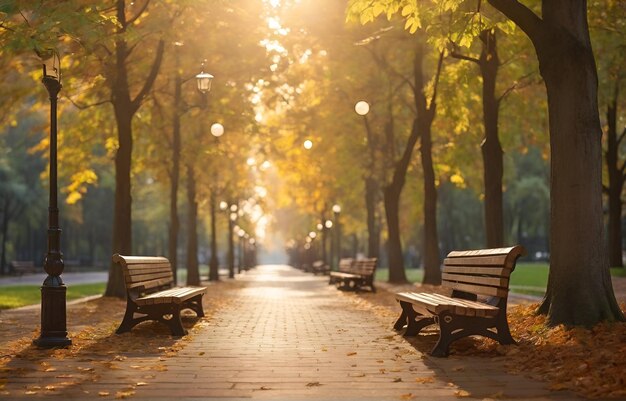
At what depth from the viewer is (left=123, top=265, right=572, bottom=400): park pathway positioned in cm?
705

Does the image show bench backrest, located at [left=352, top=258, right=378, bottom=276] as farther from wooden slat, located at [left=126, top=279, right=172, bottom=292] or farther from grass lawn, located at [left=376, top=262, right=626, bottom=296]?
wooden slat, located at [left=126, top=279, right=172, bottom=292]

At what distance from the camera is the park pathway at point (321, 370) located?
7.05 meters

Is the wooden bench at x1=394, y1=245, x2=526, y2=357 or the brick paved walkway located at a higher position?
the wooden bench at x1=394, y1=245, x2=526, y2=357

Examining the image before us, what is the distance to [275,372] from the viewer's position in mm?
8273

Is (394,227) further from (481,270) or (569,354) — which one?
(569,354)

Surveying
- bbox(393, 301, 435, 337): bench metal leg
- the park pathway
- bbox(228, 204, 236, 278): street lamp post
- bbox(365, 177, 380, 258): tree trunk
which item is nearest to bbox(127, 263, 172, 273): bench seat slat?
the park pathway

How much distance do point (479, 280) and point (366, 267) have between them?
15.7 meters

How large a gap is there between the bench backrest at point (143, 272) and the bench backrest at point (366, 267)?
10.2m

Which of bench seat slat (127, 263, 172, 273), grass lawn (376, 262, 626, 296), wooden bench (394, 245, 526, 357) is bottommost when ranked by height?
grass lawn (376, 262, 626, 296)

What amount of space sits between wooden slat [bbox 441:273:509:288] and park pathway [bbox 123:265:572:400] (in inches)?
35.7

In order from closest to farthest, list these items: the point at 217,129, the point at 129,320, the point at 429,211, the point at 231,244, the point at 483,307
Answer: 1. the point at 483,307
2. the point at 129,320
3. the point at 217,129
4. the point at 429,211
5. the point at 231,244

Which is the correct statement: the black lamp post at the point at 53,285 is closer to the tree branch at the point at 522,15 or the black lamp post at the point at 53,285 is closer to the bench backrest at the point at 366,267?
the tree branch at the point at 522,15

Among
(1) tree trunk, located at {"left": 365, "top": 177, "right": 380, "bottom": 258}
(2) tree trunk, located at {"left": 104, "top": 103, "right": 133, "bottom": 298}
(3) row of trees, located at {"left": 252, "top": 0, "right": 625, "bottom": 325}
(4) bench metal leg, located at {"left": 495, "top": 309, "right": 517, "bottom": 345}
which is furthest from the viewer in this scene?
(1) tree trunk, located at {"left": 365, "top": 177, "right": 380, "bottom": 258}

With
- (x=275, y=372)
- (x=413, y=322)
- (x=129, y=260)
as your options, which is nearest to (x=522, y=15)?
(x=413, y=322)
